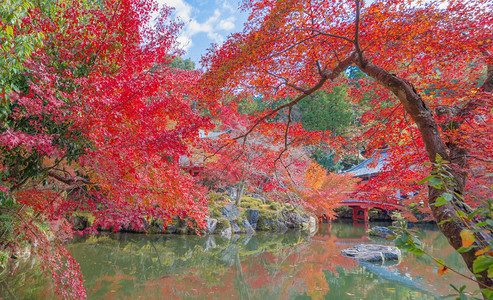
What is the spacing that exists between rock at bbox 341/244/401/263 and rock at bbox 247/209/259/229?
15.6ft

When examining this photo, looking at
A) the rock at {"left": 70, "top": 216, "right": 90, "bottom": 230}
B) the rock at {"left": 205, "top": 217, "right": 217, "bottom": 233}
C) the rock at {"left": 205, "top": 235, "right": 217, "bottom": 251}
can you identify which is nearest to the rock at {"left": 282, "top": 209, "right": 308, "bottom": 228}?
the rock at {"left": 205, "top": 217, "right": 217, "bottom": 233}

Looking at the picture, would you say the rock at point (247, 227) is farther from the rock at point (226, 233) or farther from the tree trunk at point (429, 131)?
the tree trunk at point (429, 131)

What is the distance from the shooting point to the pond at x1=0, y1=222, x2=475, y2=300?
462 cm

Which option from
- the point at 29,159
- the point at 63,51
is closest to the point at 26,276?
the point at 29,159

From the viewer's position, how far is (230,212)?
11.2 metres

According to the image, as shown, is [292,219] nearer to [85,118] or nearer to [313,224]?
[313,224]

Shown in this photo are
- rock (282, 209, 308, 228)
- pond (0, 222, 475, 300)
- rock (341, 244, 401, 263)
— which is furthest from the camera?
rock (282, 209, 308, 228)

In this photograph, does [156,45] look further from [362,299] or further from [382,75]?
[362,299]

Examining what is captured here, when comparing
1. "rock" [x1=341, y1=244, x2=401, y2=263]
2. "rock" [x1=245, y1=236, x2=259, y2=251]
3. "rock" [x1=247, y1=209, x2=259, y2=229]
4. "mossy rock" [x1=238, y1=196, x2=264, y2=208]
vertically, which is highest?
"mossy rock" [x1=238, y1=196, x2=264, y2=208]

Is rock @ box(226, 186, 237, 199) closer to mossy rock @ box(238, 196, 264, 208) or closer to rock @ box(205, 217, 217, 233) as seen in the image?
mossy rock @ box(238, 196, 264, 208)

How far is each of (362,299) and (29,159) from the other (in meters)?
5.21

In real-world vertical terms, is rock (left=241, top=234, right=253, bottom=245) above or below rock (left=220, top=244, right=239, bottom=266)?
above

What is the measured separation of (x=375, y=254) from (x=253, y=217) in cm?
567

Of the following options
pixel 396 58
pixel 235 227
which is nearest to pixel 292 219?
pixel 235 227
